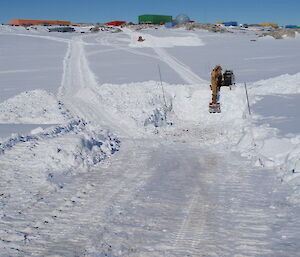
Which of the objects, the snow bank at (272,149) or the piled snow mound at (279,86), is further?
the piled snow mound at (279,86)

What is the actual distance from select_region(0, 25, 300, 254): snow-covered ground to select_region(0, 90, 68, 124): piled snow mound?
6 centimetres

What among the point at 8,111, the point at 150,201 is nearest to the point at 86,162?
the point at 150,201

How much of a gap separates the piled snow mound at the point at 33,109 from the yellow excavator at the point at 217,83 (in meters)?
6.35

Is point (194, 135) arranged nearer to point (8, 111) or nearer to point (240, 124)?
point (240, 124)

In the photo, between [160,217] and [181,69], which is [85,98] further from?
[160,217]

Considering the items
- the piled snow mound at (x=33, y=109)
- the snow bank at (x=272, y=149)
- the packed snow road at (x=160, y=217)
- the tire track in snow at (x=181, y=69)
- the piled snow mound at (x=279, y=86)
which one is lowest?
→ the packed snow road at (x=160, y=217)

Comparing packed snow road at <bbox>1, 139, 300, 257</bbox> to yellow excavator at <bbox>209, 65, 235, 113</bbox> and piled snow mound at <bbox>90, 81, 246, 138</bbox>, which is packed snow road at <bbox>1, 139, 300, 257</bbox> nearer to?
piled snow mound at <bbox>90, 81, 246, 138</bbox>

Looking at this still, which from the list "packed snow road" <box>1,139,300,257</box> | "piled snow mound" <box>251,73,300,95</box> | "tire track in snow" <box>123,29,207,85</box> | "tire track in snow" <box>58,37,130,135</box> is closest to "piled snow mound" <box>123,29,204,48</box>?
"tire track in snow" <box>123,29,207,85</box>

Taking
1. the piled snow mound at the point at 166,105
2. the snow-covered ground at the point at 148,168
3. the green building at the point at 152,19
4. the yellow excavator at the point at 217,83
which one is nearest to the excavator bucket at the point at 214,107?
the yellow excavator at the point at 217,83

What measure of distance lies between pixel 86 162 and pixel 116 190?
2.02 m

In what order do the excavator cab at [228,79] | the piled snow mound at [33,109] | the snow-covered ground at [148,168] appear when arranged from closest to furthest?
1. the snow-covered ground at [148,168]
2. the piled snow mound at [33,109]
3. the excavator cab at [228,79]

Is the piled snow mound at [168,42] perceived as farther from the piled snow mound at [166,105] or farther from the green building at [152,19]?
the green building at [152,19]

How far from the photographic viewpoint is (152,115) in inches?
598

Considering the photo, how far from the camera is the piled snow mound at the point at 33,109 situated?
44.2 ft
